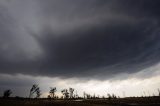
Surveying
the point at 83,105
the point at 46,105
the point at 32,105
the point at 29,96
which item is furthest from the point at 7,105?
the point at 29,96

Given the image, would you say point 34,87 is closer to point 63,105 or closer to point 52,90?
point 52,90

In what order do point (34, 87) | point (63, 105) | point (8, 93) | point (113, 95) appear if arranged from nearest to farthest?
point (63, 105)
point (8, 93)
point (34, 87)
point (113, 95)

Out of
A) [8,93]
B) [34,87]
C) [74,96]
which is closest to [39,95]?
[34,87]

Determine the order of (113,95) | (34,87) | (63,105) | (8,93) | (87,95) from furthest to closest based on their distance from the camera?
(87,95) → (113,95) → (34,87) → (8,93) → (63,105)

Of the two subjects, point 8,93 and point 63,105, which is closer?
point 63,105

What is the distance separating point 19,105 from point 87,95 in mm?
116023

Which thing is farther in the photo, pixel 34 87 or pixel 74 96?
pixel 74 96

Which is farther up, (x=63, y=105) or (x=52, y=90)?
(x=52, y=90)

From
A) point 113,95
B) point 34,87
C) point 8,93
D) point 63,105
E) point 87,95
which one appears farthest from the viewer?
point 87,95

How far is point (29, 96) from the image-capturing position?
14725 centimetres

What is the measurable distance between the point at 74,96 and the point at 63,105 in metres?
112

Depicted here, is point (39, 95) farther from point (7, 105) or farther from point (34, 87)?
point (7, 105)

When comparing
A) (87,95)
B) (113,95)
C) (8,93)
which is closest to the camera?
(8,93)

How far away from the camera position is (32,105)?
223ft
